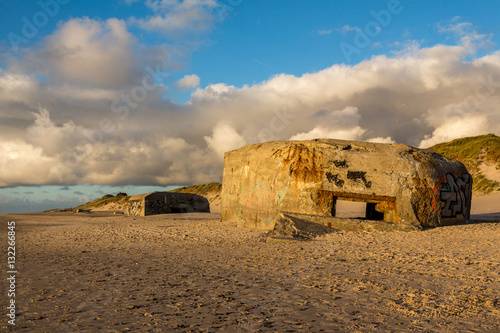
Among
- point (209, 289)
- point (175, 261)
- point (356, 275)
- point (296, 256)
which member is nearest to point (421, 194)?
point (296, 256)

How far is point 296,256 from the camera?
6.17 m

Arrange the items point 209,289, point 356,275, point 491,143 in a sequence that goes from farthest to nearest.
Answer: point 491,143 → point 356,275 → point 209,289

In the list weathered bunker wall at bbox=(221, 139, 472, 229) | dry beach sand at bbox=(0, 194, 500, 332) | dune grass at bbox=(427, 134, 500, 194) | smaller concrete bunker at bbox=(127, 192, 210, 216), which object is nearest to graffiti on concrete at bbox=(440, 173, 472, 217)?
weathered bunker wall at bbox=(221, 139, 472, 229)

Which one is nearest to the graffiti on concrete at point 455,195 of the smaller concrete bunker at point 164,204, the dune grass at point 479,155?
the smaller concrete bunker at point 164,204

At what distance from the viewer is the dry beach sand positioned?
9.81ft

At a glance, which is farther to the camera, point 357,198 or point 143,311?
point 357,198

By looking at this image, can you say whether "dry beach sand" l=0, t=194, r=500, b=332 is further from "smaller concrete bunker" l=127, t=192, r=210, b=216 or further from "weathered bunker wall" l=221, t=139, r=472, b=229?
"smaller concrete bunker" l=127, t=192, r=210, b=216

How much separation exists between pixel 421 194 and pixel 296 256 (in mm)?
5959

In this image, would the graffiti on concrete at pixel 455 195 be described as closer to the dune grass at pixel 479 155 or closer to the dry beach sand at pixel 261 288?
the dry beach sand at pixel 261 288

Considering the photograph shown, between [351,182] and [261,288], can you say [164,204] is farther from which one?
[261,288]

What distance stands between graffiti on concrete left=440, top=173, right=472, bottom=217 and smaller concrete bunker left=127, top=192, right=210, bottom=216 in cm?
1497

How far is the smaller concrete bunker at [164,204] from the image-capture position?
2130cm

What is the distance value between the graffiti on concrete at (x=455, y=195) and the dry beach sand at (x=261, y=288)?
3824 mm

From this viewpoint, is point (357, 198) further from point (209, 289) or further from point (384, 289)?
point (209, 289)
